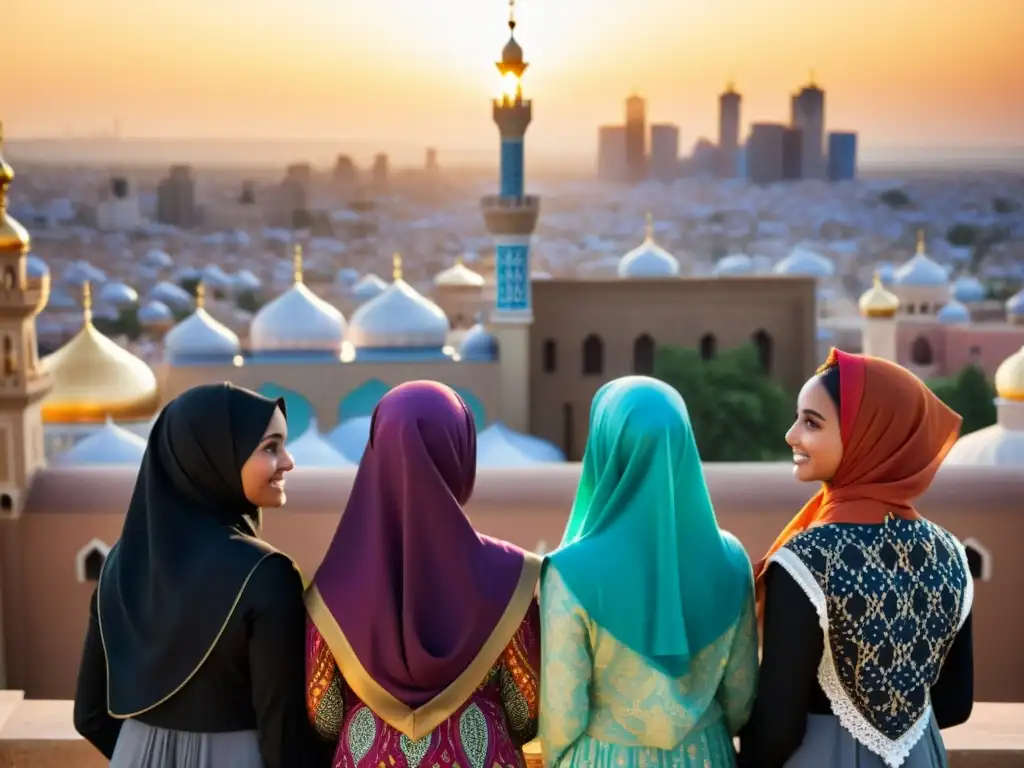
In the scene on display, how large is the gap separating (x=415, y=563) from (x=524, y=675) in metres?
0.20

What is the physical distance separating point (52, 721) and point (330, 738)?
77 cm

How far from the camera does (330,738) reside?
172 cm

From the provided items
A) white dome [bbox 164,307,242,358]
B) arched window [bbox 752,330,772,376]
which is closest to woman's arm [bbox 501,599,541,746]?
white dome [bbox 164,307,242,358]

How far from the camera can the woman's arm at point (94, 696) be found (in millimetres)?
1734

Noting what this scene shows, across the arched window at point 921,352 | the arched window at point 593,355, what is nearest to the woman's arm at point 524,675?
the arched window at point 593,355

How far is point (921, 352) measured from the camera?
1680 centimetres

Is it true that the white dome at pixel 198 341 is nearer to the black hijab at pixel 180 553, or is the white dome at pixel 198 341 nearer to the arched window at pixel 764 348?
the arched window at pixel 764 348

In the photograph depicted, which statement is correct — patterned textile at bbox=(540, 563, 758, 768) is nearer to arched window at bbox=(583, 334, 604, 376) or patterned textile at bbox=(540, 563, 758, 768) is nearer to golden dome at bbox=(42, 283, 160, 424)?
golden dome at bbox=(42, 283, 160, 424)

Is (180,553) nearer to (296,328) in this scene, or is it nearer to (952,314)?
(296,328)

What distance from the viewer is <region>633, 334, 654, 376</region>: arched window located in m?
11.8

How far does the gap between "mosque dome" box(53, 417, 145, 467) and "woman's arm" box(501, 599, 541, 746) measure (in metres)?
5.94

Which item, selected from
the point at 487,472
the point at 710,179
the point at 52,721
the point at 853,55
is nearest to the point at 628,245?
the point at 710,179

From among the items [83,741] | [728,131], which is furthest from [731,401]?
[728,131]

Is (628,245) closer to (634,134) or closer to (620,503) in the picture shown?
(634,134)
